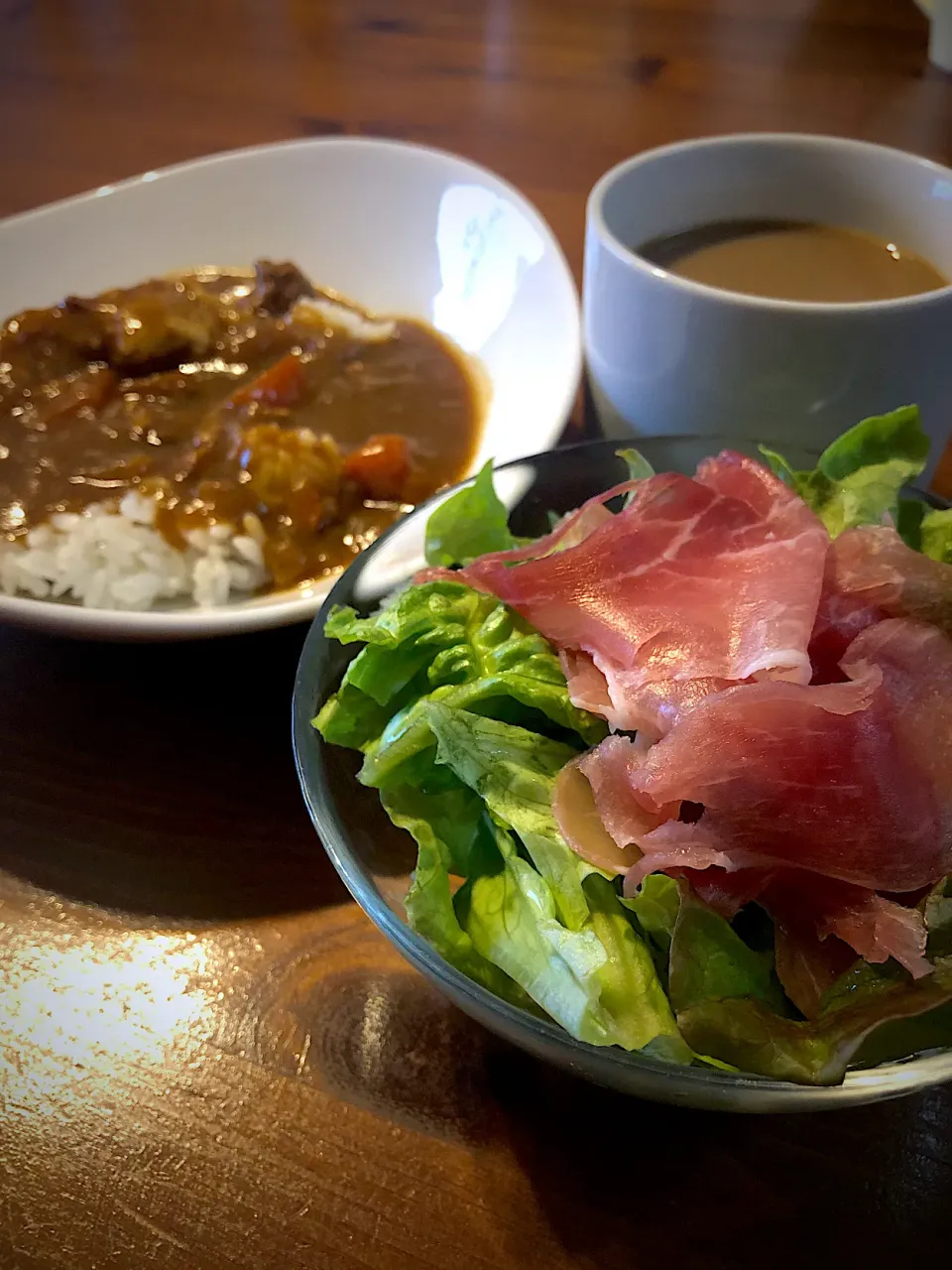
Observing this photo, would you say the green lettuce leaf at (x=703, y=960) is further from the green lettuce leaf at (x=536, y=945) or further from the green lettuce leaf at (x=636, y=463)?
the green lettuce leaf at (x=636, y=463)

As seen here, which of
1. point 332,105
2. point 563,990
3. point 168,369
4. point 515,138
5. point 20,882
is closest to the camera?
point 563,990

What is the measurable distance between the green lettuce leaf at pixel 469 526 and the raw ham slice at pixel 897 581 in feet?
0.93

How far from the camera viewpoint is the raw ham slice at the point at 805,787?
0.62 meters

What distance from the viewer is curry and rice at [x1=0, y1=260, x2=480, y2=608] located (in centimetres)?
114

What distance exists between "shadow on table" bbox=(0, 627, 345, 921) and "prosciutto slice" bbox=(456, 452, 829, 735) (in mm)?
279

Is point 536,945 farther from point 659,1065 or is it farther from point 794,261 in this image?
point 794,261

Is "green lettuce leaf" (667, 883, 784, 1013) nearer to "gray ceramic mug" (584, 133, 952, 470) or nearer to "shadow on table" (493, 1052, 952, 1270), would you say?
"shadow on table" (493, 1052, 952, 1270)

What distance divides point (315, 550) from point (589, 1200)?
70 centimetres

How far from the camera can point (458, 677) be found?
784mm

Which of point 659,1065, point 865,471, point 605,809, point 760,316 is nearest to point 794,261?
point 760,316

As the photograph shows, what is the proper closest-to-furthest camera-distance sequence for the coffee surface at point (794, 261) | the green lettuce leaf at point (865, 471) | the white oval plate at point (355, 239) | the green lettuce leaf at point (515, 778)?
1. the green lettuce leaf at point (515, 778)
2. the green lettuce leaf at point (865, 471)
3. the coffee surface at point (794, 261)
4. the white oval plate at point (355, 239)

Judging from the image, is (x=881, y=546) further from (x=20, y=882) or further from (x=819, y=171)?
(x=20, y=882)

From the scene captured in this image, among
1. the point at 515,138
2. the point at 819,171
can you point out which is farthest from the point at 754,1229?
the point at 515,138

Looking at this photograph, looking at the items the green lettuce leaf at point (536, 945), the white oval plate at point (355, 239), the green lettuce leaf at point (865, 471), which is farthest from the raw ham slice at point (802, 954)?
the white oval plate at point (355, 239)
